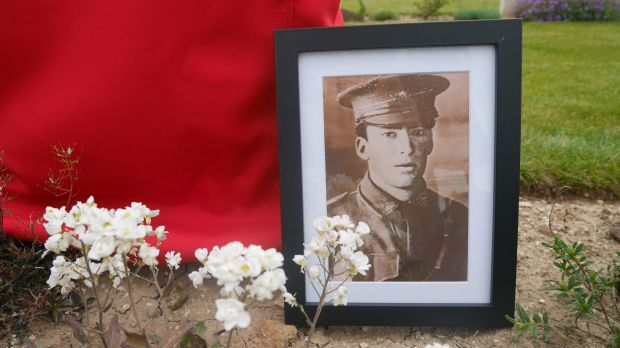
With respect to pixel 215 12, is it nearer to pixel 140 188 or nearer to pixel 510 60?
pixel 140 188

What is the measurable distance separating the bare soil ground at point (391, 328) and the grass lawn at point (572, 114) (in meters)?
0.24

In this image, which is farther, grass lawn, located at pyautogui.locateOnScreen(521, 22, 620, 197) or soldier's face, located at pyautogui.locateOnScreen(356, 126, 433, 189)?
grass lawn, located at pyautogui.locateOnScreen(521, 22, 620, 197)

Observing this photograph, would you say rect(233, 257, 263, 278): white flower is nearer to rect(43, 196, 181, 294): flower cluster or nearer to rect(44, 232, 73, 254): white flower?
rect(43, 196, 181, 294): flower cluster

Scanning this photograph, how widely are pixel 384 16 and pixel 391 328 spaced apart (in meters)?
6.47

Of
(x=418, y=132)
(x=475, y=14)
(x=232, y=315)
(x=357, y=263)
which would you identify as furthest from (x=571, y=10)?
(x=232, y=315)

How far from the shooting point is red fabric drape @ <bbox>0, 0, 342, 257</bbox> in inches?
51.9

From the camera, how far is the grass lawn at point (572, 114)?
1850 mm

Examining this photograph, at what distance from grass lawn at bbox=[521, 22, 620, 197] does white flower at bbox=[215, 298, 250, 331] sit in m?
1.34

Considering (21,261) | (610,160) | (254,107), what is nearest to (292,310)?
(254,107)

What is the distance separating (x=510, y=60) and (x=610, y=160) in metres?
1.00

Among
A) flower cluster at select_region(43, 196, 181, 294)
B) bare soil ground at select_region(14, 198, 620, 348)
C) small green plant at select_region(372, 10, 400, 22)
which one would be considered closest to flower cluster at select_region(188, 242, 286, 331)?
flower cluster at select_region(43, 196, 181, 294)

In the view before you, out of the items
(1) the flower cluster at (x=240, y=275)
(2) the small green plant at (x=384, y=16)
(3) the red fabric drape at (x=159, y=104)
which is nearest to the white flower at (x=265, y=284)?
(1) the flower cluster at (x=240, y=275)

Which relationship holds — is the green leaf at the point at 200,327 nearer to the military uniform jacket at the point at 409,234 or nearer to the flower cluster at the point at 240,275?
the flower cluster at the point at 240,275

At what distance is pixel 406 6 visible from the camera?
28.2ft
